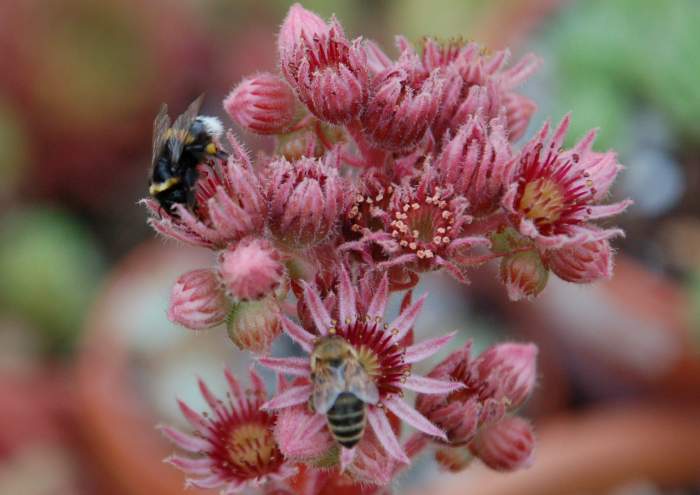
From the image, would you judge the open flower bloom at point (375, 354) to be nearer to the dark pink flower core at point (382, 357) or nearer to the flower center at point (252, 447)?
the dark pink flower core at point (382, 357)

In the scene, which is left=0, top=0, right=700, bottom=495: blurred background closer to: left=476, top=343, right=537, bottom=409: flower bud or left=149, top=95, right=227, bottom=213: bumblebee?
left=476, top=343, right=537, bottom=409: flower bud

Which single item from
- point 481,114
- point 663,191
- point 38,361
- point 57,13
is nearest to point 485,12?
point 663,191

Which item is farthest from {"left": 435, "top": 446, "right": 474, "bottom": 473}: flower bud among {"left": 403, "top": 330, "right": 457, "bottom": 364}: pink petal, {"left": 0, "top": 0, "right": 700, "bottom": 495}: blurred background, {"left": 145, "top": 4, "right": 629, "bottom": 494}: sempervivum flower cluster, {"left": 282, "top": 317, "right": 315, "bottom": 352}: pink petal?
{"left": 0, "top": 0, "right": 700, "bottom": 495}: blurred background

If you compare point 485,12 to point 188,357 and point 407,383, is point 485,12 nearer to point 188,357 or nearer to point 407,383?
point 188,357

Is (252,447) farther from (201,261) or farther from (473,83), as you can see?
(201,261)

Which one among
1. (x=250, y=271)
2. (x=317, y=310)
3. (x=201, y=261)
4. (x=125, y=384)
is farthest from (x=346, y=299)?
(x=201, y=261)
